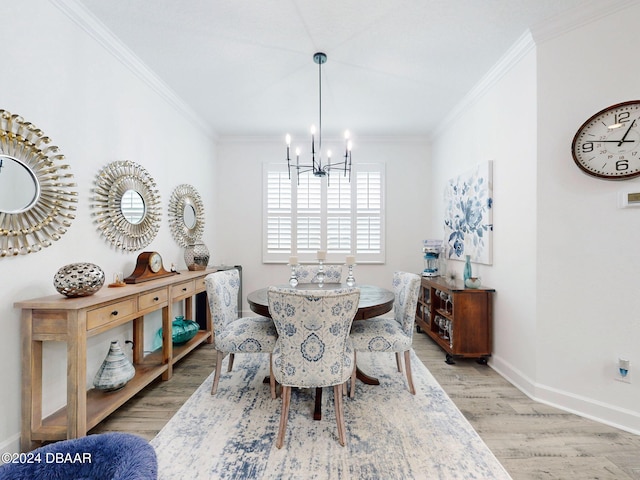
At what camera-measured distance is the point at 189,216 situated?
3865 millimetres

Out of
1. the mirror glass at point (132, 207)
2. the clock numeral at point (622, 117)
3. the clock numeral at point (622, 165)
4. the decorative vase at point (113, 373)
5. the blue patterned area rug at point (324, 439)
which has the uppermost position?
the clock numeral at point (622, 117)

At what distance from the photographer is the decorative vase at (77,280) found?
1.82 meters

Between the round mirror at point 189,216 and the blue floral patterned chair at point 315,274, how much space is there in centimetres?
149

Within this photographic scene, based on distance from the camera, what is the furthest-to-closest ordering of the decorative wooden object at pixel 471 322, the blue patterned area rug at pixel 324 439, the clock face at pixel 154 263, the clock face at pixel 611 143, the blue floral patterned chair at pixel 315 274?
the blue floral patterned chair at pixel 315 274 → the decorative wooden object at pixel 471 322 → the clock face at pixel 154 263 → the clock face at pixel 611 143 → the blue patterned area rug at pixel 324 439

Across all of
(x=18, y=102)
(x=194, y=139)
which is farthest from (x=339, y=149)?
(x=18, y=102)

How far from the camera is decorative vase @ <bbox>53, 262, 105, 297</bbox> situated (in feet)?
5.96

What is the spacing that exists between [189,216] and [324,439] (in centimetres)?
296

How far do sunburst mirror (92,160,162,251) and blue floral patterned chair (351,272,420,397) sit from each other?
2.10 m

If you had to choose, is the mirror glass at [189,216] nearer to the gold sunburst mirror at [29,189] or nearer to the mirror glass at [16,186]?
the gold sunburst mirror at [29,189]

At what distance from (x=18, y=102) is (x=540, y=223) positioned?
3.46 m

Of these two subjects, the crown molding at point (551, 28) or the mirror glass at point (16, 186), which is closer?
the mirror glass at point (16, 186)

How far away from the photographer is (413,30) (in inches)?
93.0

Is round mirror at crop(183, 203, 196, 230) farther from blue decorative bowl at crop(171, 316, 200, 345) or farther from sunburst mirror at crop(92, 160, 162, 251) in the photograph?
blue decorative bowl at crop(171, 316, 200, 345)

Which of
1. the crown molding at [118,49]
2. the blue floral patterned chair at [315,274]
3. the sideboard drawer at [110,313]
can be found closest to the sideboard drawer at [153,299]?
the sideboard drawer at [110,313]
